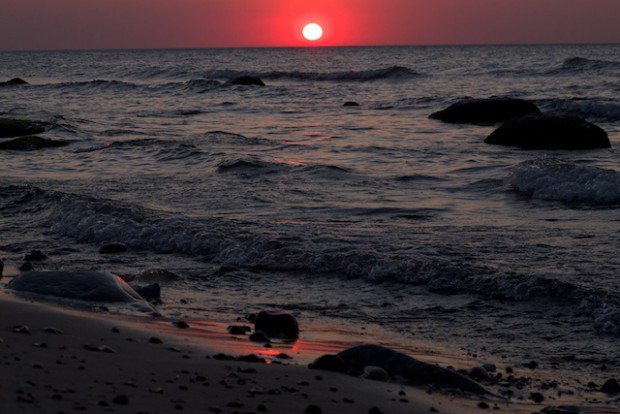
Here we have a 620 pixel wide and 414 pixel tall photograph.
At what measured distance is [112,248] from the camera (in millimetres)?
9602

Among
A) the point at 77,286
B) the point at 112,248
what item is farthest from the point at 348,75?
the point at 77,286

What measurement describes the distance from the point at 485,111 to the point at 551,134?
5784mm

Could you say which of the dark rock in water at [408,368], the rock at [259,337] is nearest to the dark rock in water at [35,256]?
the rock at [259,337]

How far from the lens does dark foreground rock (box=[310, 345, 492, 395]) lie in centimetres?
517

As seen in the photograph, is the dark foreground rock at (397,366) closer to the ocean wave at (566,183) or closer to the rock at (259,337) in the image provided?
the rock at (259,337)

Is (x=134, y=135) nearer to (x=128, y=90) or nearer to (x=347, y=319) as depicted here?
(x=347, y=319)

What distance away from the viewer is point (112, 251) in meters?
9.58

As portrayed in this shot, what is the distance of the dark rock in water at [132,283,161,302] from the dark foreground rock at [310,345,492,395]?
233 cm

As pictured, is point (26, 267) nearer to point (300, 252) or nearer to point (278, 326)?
point (300, 252)

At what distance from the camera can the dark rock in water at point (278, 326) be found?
20.6ft

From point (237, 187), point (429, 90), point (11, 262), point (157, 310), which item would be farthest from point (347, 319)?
point (429, 90)

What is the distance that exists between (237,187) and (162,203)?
1.67 m

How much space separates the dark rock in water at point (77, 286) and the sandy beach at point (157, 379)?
998 mm

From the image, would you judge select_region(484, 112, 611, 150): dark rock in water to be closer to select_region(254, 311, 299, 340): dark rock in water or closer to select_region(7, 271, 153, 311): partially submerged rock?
select_region(7, 271, 153, 311): partially submerged rock
